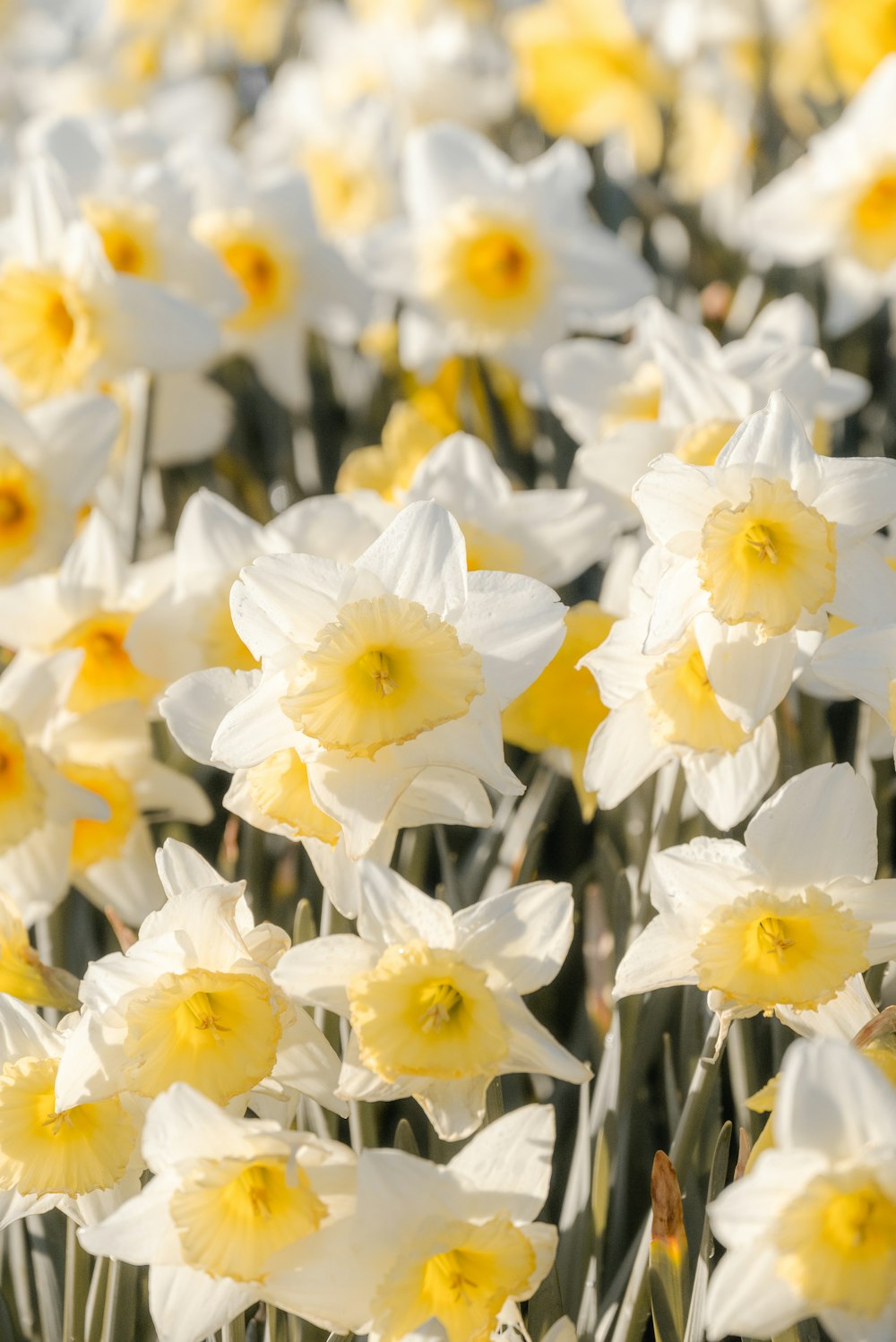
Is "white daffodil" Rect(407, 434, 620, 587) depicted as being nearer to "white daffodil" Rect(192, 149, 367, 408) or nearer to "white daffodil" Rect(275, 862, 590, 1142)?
"white daffodil" Rect(275, 862, 590, 1142)

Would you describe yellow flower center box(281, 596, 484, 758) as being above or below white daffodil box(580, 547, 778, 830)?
above

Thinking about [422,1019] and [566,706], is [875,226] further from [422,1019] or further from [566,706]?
[422,1019]

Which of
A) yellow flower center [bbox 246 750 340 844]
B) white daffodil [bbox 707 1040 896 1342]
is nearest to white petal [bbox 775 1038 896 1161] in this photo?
white daffodil [bbox 707 1040 896 1342]

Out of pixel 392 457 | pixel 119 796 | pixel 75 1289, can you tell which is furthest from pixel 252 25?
pixel 75 1289

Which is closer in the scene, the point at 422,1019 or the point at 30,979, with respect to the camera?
the point at 422,1019

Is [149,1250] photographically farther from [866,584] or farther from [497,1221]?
[866,584]

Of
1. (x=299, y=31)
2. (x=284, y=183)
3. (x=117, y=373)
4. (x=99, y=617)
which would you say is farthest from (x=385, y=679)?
(x=299, y=31)
